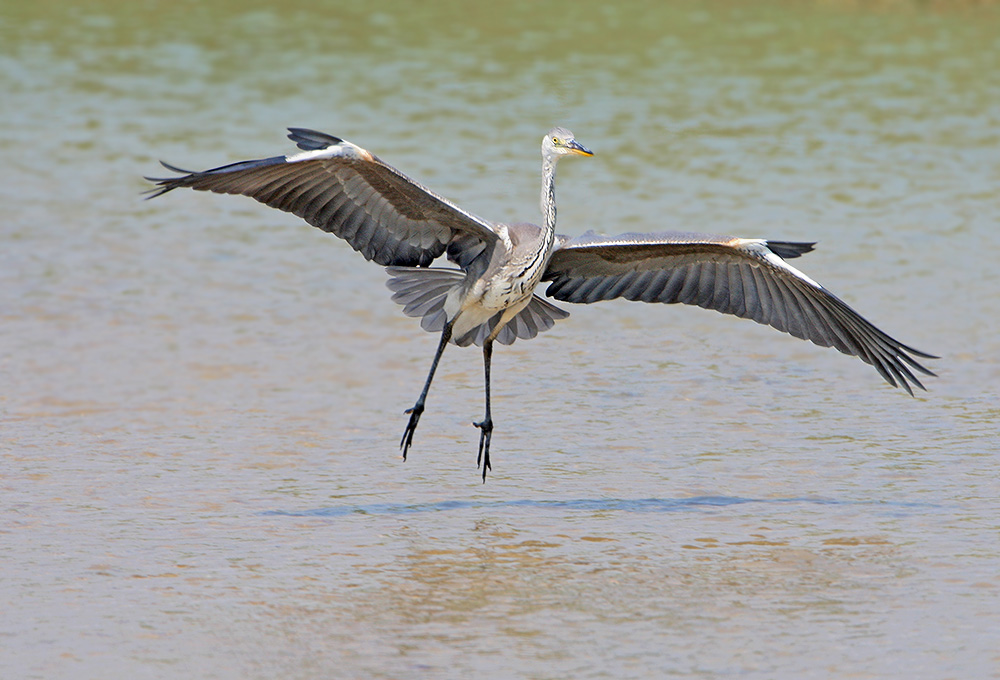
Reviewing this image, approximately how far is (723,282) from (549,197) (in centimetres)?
98

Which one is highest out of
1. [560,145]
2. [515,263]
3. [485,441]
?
[560,145]

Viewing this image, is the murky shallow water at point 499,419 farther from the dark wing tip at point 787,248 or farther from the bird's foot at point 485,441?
the dark wing tip at point 787,248

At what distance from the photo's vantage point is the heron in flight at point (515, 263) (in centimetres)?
786

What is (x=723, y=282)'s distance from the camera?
8312 mm

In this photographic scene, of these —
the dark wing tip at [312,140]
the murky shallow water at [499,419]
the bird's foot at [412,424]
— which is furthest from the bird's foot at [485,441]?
the dark wing tip at [312,140]

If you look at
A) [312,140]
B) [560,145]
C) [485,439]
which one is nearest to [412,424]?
[485,439]

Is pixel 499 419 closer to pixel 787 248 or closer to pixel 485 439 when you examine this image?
pixel 485 439

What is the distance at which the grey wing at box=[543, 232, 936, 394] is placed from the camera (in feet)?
26.1

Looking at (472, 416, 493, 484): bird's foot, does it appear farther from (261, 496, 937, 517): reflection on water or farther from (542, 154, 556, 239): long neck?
(542, 154, 556, 239): long neck

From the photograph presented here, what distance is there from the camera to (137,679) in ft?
18.7

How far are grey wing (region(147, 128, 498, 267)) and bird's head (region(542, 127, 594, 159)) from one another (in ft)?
1.66

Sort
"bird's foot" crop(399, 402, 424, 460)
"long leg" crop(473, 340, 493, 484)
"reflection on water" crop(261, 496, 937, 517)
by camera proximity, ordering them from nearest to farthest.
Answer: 1. "reflection on water" crop(261, 496, 937, 517)
2. "long leg" crop(473, 340, 493, 484)
3. "bird's foot" crop(399, 402, 424, 460)

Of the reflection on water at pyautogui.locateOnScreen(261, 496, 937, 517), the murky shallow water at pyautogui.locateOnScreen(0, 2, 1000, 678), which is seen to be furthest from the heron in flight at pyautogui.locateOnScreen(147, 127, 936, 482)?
the murky shallow water at pyautogui.locateOnScreen(0, 2, 1000, 678)

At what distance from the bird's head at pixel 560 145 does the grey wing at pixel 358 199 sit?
0.51 meters
